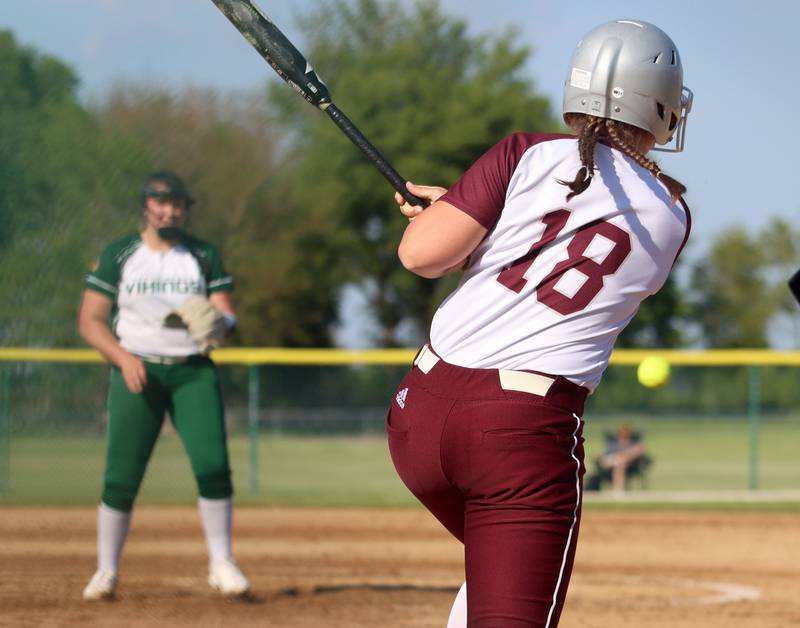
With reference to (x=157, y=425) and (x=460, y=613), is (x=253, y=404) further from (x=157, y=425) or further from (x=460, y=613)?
(x=460, y=613)

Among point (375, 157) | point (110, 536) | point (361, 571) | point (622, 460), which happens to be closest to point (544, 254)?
point (375, 157)

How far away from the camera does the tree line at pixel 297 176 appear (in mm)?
14281

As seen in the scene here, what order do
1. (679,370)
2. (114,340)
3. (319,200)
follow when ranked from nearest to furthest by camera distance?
(114,340), (679,370), (319,200)

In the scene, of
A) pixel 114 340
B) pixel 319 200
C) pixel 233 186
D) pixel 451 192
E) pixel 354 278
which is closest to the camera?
pixel 451 192

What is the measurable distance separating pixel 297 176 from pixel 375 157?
89.4 ft

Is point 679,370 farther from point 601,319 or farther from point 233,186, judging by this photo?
point 601,319

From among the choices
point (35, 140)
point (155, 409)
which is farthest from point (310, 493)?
point (155, 409)

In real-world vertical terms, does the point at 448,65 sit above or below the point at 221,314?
above

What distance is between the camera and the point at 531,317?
2.52 metres

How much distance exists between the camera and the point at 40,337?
13.7m

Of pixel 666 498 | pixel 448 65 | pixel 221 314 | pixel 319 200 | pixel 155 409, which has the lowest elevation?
pixel 666 498

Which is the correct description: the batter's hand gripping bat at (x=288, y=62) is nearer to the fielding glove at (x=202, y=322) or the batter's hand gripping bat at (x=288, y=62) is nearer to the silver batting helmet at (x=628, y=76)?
the silver batting helmet at (x=628, y=76)

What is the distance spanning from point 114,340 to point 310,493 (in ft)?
25.2

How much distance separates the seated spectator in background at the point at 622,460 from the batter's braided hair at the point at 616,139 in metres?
11.2
